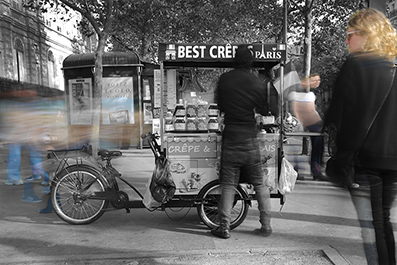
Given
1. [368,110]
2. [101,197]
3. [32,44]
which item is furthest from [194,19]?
[368,110]

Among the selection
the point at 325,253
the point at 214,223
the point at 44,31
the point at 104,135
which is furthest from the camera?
the point at 44,31

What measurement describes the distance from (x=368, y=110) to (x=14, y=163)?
Result: 20.4 feet

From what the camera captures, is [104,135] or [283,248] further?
[104,135]

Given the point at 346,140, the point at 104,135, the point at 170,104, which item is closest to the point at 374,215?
the point at 346,140

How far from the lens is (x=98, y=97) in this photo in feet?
36.8

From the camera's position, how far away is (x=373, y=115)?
242 cm

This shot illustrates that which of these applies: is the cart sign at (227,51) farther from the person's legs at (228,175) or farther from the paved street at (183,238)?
the paved street at (183,238)

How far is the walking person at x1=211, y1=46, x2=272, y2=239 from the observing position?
3908 millimetres

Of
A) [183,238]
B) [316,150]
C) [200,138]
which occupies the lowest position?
[183,238]

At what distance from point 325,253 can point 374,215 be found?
1295mm

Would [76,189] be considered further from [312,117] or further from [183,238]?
[312,117]

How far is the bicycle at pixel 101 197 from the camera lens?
14.5ft

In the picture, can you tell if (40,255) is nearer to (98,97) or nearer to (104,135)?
(98,97)

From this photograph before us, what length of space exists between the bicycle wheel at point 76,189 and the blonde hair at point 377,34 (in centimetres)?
334
